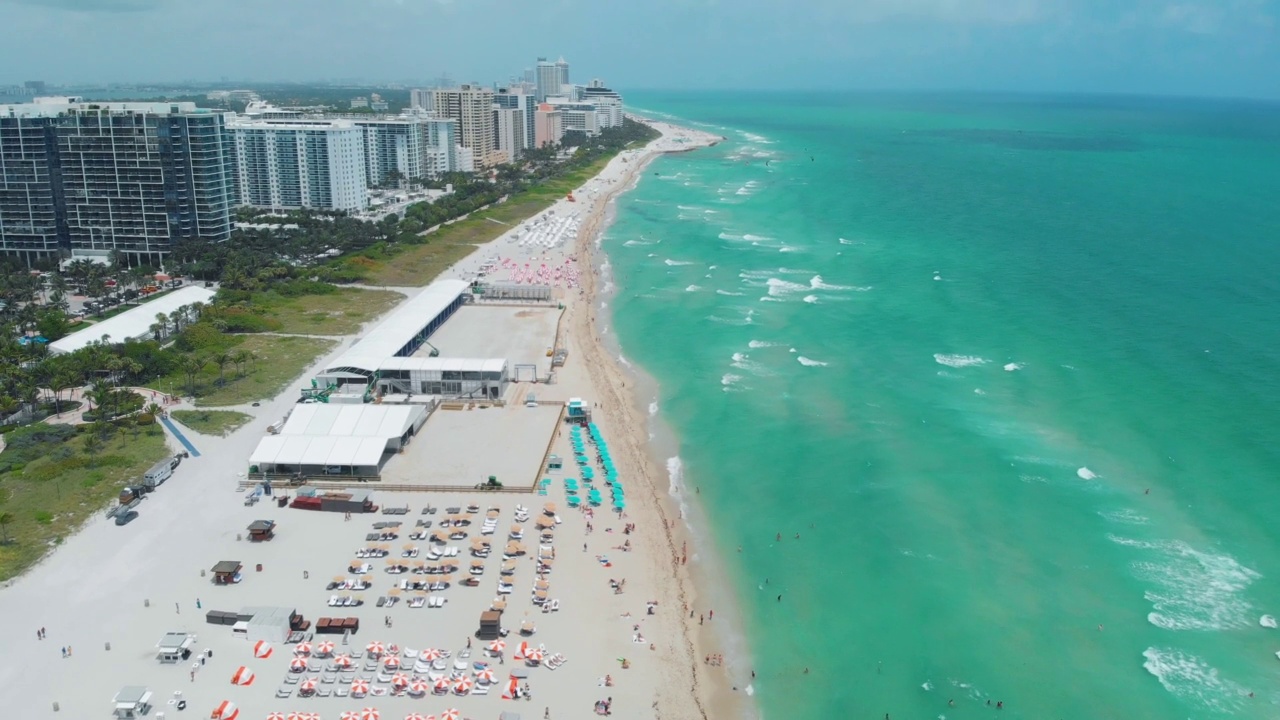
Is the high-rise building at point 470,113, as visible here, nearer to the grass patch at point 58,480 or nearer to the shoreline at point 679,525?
the shoreline at point 679,525

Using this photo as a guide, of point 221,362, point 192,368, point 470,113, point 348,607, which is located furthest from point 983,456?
point 470,113

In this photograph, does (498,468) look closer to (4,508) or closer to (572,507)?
(572,507)

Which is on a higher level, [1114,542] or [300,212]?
[300,212]

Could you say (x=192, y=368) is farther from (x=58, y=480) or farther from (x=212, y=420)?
(x=58, y=480)

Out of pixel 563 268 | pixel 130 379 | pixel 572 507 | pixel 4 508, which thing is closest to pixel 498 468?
pixel 572 507

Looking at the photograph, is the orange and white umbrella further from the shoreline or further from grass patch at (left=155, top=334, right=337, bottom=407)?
grass patch at (left=155, top=334, right=337, bottom=407)

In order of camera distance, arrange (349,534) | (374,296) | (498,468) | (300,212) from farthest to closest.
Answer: (300,212)
(374,296)
(498,468)
(349,534)
